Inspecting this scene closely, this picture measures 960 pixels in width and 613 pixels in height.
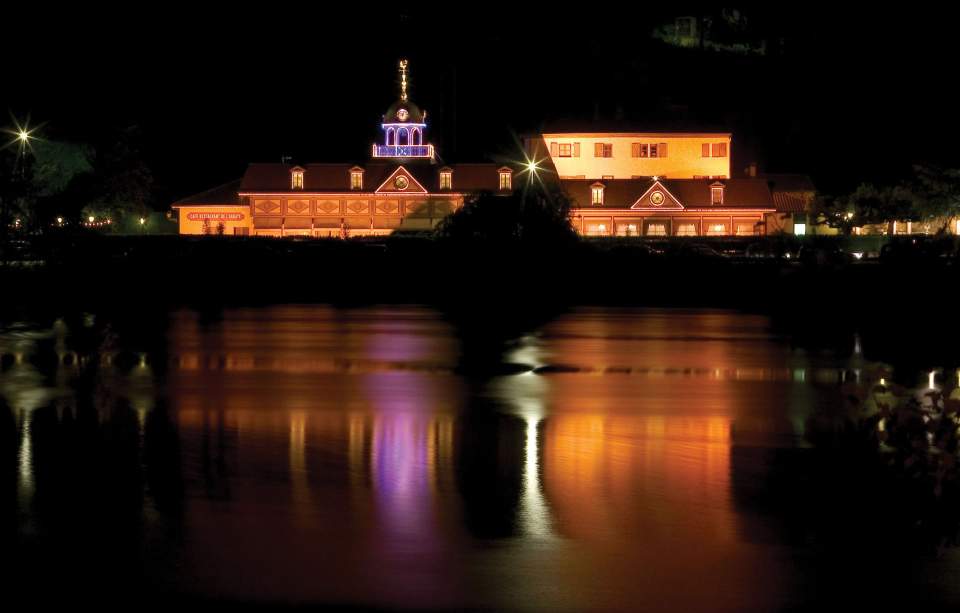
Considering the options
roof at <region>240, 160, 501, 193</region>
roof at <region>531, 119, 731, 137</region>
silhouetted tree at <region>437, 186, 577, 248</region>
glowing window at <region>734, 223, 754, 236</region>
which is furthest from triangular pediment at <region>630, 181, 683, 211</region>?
silhouetted tree at <region>437, 186, 577, 248</region>

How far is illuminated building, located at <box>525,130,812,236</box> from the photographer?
79.4 m

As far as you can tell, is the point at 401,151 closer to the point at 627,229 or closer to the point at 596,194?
the point at 596,194

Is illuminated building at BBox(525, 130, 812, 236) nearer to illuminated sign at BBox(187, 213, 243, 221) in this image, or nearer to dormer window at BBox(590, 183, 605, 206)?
dormer window at BBox(590, 183, 605, 206)

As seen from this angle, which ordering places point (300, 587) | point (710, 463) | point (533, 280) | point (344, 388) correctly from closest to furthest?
point (300, 587), point (710, 463), point (344, 388), point (533, 280)

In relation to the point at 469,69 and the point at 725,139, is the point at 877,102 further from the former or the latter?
the point at 469,69

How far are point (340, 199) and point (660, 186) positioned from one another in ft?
68.6

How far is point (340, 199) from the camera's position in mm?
83188

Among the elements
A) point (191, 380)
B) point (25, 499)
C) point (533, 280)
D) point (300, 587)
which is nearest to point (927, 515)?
point (300, 587)

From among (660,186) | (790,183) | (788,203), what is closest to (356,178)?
(660,186)

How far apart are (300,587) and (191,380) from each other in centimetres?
1068

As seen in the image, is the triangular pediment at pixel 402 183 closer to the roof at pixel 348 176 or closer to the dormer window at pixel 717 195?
the roof at pixel 348 176

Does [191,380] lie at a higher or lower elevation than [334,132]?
lower

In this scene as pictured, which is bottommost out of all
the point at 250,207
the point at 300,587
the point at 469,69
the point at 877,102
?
the point at 300,587

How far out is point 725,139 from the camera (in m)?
85.7
